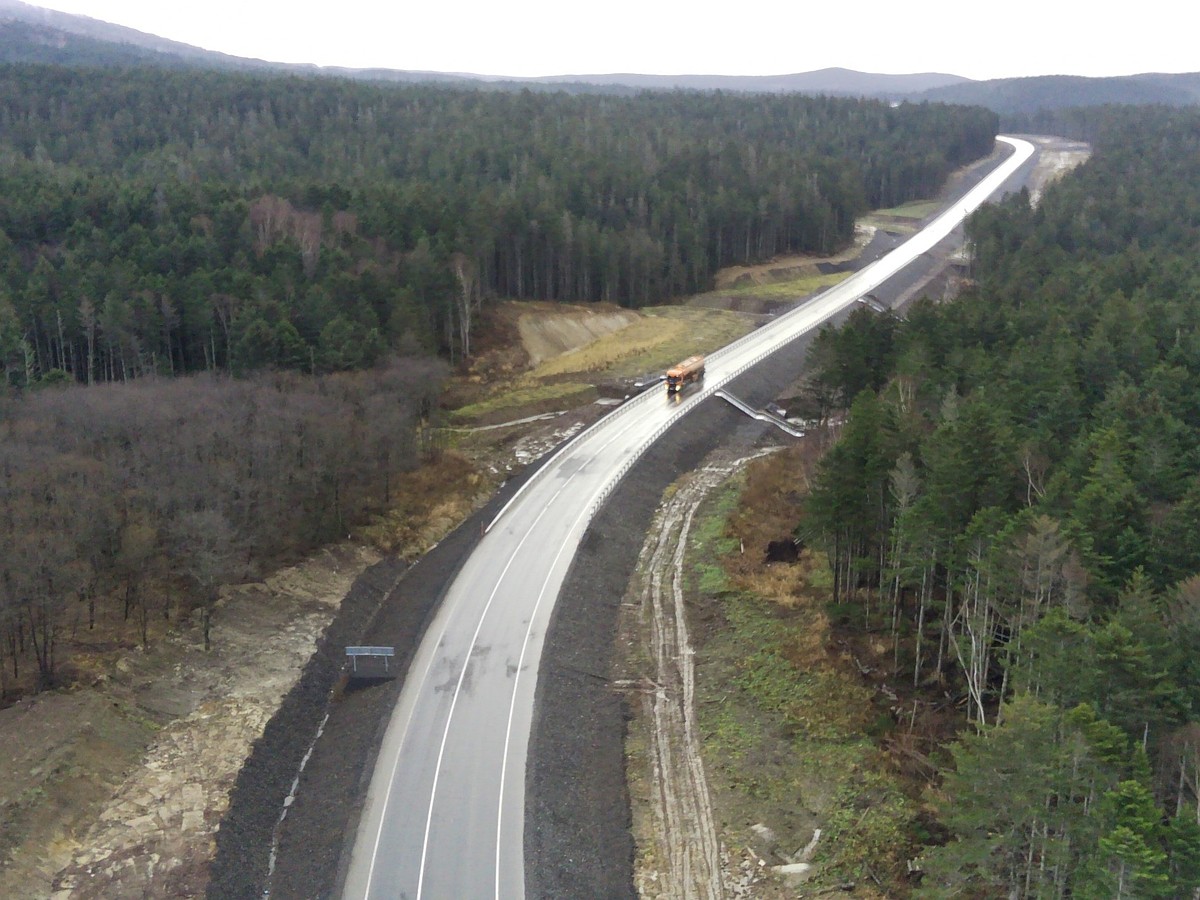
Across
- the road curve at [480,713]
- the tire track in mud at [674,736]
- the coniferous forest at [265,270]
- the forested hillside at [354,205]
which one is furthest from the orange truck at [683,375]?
the forested hillside at [354,205]

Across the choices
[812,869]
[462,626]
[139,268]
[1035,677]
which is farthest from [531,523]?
[139,268]

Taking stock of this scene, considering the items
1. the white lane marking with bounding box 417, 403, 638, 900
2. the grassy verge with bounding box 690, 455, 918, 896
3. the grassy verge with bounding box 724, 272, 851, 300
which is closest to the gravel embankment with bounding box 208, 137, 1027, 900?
the white lane marking with bounding box 417, 403, 638, 900

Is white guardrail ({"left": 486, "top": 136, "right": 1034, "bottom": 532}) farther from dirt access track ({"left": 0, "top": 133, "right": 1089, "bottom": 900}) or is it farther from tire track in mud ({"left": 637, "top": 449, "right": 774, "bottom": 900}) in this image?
dirt access track ({"left": 0, "top": 133, "right": 1089, "bottom": 900})

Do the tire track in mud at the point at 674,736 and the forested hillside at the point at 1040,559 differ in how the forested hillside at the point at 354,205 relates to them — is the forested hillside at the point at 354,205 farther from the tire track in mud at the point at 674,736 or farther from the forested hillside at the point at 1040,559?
the forested hillside at the point at 1040,559

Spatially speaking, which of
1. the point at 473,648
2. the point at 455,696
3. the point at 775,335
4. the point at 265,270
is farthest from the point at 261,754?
the point at 775,335

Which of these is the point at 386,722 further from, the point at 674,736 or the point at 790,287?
the point at 790,287

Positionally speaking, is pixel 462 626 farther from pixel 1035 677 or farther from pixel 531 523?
pixel 1035 677
